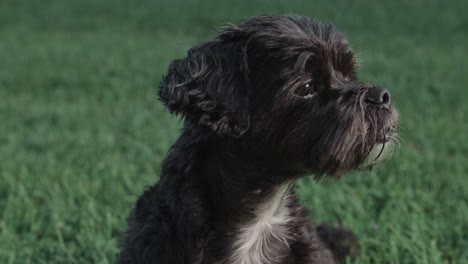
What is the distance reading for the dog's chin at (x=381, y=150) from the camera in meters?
3.72

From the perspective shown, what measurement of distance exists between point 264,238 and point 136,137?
4500mm

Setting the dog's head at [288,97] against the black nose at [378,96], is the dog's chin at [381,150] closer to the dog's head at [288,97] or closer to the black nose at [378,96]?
the dog's head at [288,97]

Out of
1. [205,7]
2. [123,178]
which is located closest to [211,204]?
[123,178]

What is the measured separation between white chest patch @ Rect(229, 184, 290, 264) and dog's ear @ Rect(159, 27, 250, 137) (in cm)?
55

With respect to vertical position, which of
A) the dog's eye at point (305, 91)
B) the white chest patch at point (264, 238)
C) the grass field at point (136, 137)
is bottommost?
the grass field at point (136, 137)

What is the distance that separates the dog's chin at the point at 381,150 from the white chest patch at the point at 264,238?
0.53m

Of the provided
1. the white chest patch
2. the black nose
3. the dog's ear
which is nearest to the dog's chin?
the black nose

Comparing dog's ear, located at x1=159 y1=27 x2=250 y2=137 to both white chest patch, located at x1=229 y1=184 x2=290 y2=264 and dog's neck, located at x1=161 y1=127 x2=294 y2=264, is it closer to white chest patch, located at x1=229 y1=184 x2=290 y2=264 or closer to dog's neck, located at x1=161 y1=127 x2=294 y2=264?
dog's neck, located at x1=161 y1=127 x2=294 y2=264

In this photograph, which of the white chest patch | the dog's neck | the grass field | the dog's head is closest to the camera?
the dog's head

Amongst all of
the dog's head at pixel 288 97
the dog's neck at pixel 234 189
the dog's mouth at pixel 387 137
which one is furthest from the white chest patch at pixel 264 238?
the dog's mouth at pixel 387 137

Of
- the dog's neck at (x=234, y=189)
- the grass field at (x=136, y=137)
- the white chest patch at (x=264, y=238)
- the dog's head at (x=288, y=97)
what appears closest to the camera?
the dog's head at (x=288, y=97)

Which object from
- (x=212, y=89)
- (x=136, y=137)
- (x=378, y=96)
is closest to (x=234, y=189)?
(x=212, y=89)

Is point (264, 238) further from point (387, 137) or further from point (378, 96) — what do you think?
point (378, 96)

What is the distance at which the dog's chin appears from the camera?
372 cm
